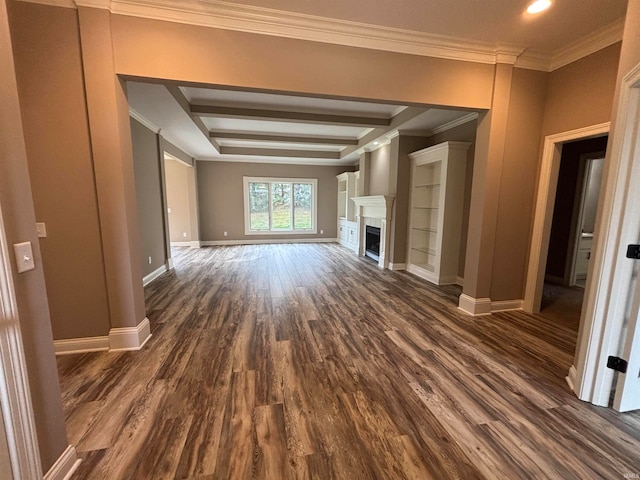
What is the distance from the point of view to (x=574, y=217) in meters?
4.50

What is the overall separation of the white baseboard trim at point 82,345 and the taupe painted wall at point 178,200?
5.71 meters


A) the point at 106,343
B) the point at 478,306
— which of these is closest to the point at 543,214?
the point at 478,306

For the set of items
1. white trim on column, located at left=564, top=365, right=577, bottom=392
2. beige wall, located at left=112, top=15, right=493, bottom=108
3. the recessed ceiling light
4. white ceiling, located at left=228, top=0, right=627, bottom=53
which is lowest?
white trim on column, located at left=564, top=365, right=577, bottom=392

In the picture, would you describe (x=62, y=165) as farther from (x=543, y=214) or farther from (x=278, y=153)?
(x=278, y=153)

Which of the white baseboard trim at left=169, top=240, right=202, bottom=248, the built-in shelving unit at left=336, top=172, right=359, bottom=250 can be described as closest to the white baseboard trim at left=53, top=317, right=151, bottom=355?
the white baseboard trim at left=169, top=240, right=202, bottom=248

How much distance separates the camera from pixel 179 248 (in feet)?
25.5

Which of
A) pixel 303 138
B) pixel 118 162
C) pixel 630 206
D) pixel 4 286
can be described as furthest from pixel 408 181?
pixel 4 286

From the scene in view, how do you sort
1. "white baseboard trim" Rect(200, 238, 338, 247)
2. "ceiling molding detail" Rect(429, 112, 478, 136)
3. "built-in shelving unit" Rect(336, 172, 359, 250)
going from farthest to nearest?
"white baseboard trim" Rect(200, 238, 338, 247), "built-in shelving unit" Rect(336, 172, 359, 250), "ceiling molding detail" Rect(429, 112, 478, 136)

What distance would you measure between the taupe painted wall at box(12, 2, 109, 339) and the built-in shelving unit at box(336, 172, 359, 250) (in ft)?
19.6

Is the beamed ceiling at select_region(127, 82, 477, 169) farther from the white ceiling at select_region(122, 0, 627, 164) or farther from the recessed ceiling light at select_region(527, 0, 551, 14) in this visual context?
the recessed ceiling light at select_region(527, 0, 551, 14)

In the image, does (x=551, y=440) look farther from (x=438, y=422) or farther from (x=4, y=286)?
(x=4, y=286)

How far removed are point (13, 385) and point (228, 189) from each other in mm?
7801

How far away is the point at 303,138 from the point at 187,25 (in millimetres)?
4280

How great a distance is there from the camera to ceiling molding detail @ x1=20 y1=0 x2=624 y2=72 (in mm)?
2205
